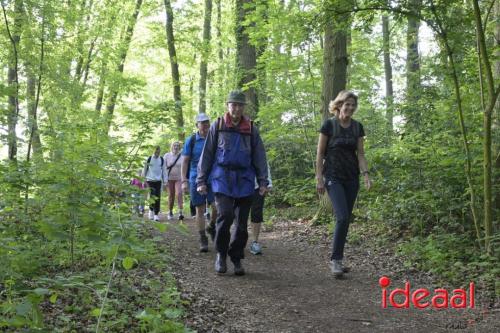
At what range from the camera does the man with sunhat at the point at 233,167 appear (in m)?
5.84

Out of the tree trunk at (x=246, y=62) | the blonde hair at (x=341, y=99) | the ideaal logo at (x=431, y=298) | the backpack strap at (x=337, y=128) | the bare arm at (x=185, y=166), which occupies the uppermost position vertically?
the tree trunk at (x=246, y=62)

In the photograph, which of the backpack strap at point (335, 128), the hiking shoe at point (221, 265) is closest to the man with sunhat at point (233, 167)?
the hiking shoe at point (221, 265)

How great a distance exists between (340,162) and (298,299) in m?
1.84

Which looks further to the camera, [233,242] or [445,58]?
[445,58]

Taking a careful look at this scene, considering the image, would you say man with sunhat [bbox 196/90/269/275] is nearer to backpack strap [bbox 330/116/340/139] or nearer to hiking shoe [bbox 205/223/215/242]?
backpack strap [bbox 330/116/340/139]

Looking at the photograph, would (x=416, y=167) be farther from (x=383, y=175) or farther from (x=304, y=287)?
(x=304, y=287)

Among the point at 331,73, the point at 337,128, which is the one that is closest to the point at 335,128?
the point at 337,128

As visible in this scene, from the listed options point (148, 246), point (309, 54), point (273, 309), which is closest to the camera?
point (273, 309)

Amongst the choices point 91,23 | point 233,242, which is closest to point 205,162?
point 233,242

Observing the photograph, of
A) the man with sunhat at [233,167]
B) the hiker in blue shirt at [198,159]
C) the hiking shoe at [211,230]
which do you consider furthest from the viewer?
the hiking shoe at [211,230]

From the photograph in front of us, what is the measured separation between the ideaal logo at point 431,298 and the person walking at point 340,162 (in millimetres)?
883

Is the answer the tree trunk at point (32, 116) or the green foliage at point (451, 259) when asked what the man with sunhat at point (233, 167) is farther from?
the tree trunk at point (32, 116)

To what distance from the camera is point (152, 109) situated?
7609mm

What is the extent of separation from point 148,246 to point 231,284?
111 cm
